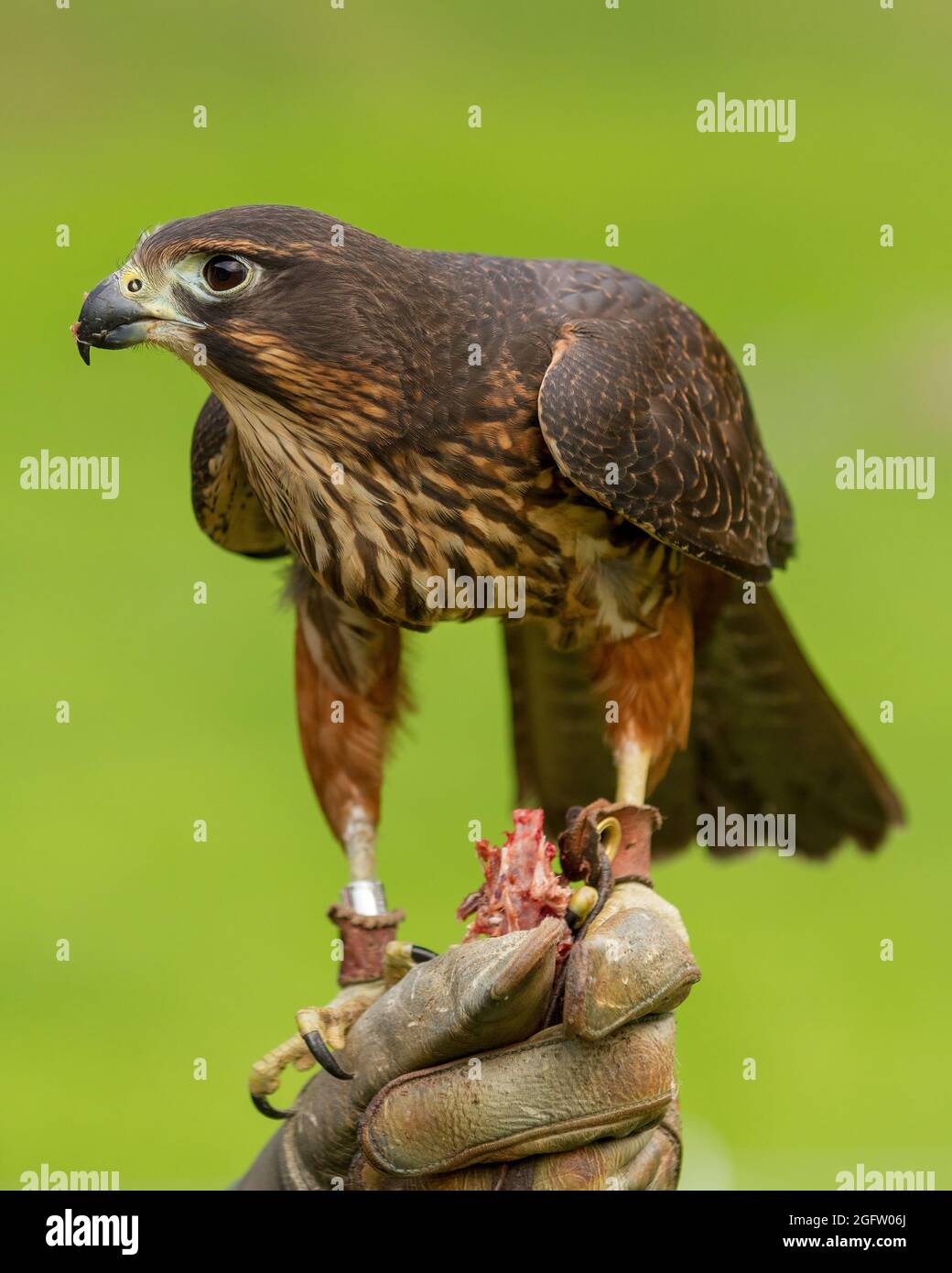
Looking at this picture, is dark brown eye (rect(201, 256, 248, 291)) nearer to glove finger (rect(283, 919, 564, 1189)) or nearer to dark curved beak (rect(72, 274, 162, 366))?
dark curved beak (rect(72, 274, 162, 366))

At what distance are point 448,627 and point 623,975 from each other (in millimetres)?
6723

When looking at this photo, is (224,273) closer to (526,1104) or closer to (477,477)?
(477,477)

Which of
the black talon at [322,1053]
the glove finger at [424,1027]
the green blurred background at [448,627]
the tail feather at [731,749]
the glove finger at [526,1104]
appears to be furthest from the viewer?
the green blurred background at [448,627]

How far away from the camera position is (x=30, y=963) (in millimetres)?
7695

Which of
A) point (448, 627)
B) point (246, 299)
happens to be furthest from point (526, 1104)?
point (448, 627)

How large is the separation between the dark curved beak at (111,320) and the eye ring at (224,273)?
0.44 ft

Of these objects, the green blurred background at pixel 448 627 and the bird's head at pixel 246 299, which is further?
Answer: the green blurred background at pixel 448 627

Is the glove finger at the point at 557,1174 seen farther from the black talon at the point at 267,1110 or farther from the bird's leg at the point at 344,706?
the bird's leg at the point at 344,706

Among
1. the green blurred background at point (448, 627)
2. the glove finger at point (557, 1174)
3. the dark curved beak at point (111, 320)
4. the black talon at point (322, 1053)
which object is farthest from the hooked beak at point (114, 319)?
the glove finger at point (557, 1174)

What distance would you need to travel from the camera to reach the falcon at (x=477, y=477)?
154 inches

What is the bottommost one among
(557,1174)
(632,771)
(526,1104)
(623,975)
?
(557,1174)

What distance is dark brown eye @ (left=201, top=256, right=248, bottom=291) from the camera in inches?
151

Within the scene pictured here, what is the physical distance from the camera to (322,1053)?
4004 millimetres

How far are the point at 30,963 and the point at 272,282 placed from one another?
4.60m
